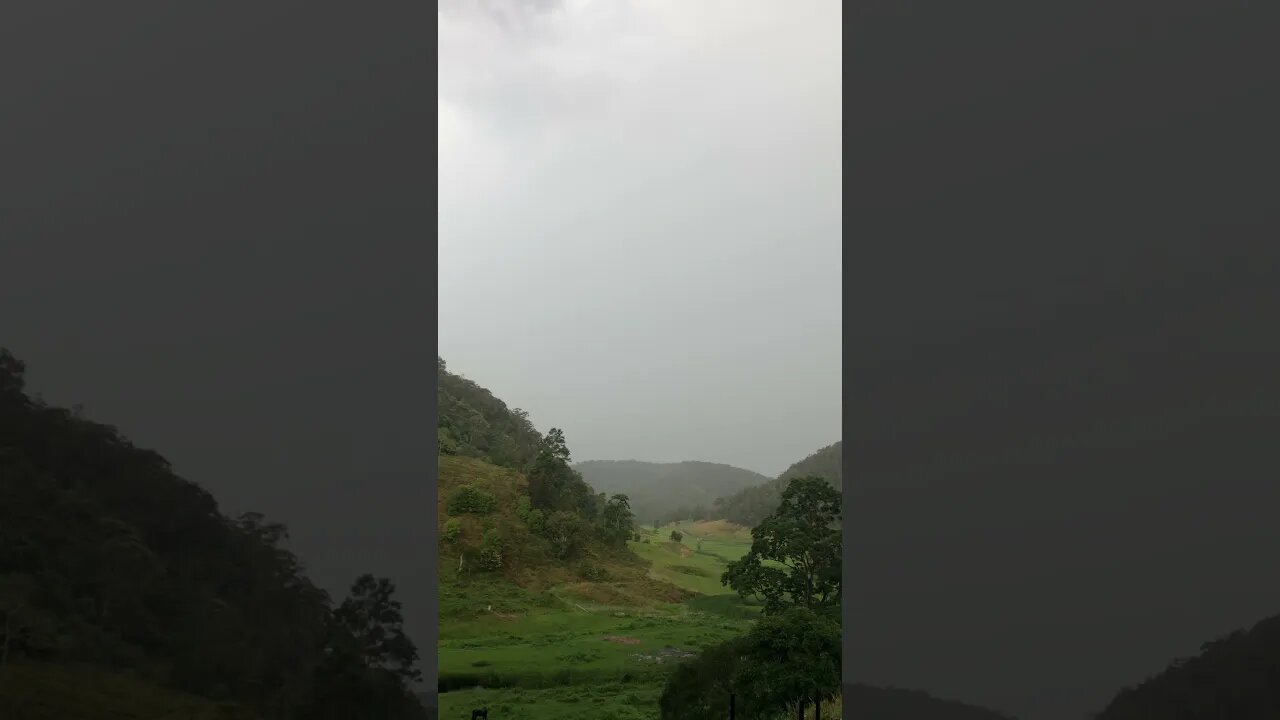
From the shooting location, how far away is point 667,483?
30.7ft

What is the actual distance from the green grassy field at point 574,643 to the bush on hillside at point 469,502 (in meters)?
0.89

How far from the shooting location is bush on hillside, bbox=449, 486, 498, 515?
8.45m

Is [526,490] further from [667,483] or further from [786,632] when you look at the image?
[786,632]

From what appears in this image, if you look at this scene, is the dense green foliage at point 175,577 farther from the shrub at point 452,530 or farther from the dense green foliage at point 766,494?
the dense green foliage at point 766,494

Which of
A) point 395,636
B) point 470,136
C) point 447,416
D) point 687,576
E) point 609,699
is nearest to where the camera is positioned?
point 395,636
